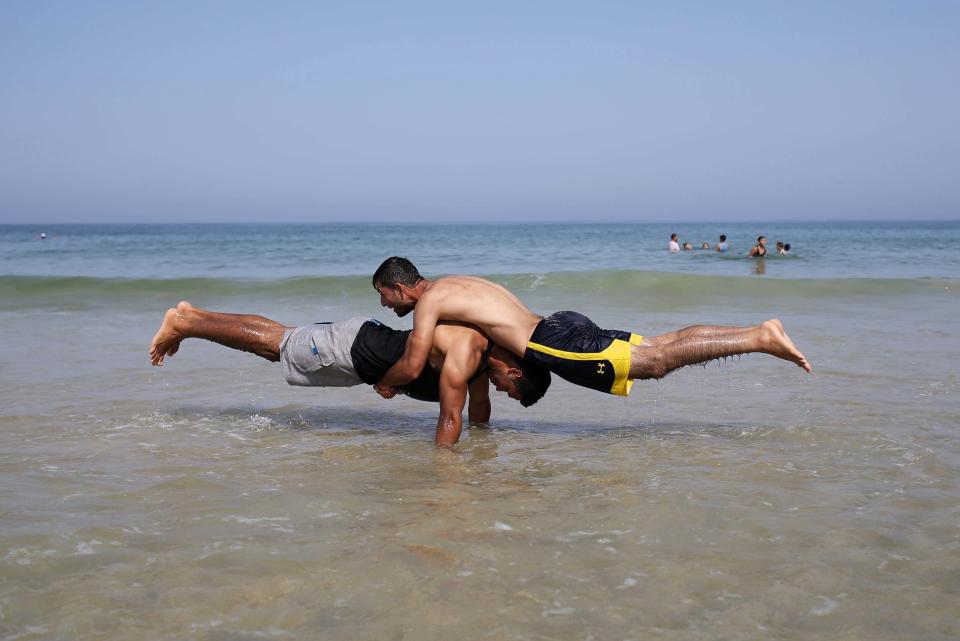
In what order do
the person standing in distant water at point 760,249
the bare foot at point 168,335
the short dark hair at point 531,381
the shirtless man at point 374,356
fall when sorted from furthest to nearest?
the person standing in distant water at point 760,249 < the bare foot at point 168,335 < the short dark hair at point 531,381 < the shirtless man at point 374,356

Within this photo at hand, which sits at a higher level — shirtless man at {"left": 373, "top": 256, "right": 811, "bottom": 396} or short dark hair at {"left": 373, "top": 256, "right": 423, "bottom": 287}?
short dark hair at {"left": 373, "top": 256, "right": 423, "bottom": 287}

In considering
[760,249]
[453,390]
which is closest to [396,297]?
[453,390]

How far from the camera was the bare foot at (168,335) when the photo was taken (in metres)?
6.10

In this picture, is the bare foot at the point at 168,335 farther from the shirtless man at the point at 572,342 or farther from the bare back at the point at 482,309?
the bare back at the point at 482,309

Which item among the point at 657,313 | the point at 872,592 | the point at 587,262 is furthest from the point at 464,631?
the point at 587,262

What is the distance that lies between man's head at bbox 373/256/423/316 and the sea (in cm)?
96

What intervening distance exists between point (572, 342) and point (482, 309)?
0.62 metres

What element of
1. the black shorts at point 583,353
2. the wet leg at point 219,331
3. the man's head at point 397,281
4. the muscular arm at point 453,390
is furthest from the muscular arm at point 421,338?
the wet leg at point 219,331

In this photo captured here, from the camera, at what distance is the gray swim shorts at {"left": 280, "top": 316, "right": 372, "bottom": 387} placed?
5.91 m

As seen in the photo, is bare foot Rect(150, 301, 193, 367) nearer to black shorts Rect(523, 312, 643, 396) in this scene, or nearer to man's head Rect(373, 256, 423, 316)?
man's head Rect(373, 256, 423, 316)

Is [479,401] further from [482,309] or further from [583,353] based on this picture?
[583,353]

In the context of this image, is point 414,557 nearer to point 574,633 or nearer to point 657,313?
point 574,633

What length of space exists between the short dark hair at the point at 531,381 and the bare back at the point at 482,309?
0.53 ft

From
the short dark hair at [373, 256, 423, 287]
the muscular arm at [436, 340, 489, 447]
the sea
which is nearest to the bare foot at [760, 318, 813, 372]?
the sea
